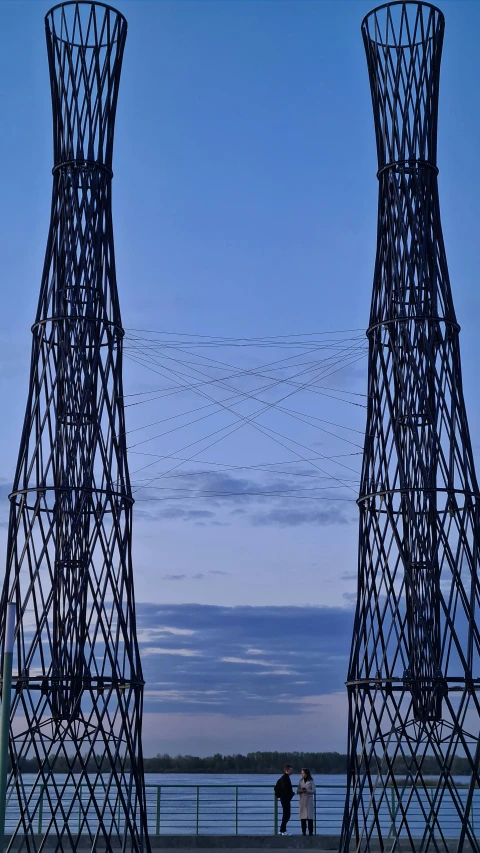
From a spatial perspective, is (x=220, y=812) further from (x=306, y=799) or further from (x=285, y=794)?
(x=306, y=799)

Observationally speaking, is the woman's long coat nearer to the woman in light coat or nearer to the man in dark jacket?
the woman in light coat

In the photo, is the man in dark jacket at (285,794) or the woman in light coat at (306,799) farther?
the man in dark jacket at (285,794)

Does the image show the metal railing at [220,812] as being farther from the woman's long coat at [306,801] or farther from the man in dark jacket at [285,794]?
the woman's long coat at [306,801]

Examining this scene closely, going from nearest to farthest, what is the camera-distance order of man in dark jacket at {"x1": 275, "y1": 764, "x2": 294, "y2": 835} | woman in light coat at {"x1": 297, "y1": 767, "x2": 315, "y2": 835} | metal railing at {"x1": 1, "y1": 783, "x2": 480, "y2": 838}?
metal railing at {"x1": 1, "y1": 783, "x2": 480, "y2": 838} < woman in light coat at {"x1": 297, "y1": 767, "x2": 315, "y2": 835} < man in dark jacket at {"x1": 275, "y1": 764, "x2": 294, "y2": 835}

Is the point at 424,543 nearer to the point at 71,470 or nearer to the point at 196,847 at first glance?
the point at 71,470

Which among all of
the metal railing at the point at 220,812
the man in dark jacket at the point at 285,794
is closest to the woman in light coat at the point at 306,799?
the metal railing at the point at 220,812

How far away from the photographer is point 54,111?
14.2 m

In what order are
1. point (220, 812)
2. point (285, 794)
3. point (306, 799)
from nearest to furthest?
point (306, 799) → point (285, 794) → point (220, 812)

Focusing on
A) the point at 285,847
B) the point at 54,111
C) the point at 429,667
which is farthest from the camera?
the point at 285,847

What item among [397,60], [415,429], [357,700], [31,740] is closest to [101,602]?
[31,740]

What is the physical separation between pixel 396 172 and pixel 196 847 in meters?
9.82

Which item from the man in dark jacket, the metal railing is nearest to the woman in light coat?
the metal railing

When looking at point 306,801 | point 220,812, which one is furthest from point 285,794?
point 220,812

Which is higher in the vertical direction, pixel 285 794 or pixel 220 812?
pixel 285 794
